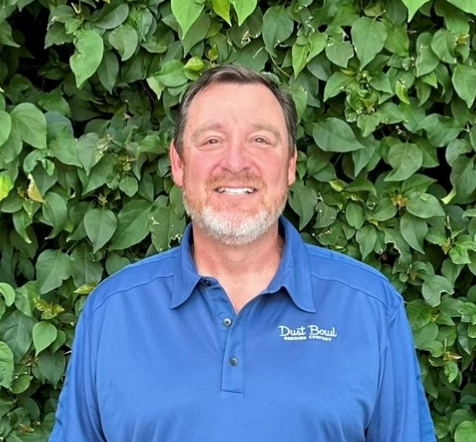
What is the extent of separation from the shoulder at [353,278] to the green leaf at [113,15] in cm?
77

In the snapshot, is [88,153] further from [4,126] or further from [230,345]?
[230,345]

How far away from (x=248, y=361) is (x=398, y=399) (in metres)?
0.36

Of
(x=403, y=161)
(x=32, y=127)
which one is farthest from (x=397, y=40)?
(x=32, y=127)

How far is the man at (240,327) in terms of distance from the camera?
1.74 meters

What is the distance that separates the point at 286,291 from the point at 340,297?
0.43 feet

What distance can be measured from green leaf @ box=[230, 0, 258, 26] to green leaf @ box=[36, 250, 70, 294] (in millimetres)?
802

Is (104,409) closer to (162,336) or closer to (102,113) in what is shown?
(162,336)

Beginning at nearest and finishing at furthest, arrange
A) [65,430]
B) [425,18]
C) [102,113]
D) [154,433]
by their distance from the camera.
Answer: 1. [154,433]
2. [65,430]
3. [425,18]
4. [102,113]

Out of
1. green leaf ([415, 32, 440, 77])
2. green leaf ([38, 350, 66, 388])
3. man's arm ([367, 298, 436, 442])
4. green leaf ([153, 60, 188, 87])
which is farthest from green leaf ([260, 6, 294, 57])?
green leaf ([38, 350, 66, 388])

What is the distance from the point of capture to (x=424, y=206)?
2082 millimetres

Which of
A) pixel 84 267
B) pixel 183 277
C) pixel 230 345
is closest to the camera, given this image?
pixel 230 345

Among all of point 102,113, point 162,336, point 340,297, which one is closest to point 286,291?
point 340,297

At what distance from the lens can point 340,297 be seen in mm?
1855

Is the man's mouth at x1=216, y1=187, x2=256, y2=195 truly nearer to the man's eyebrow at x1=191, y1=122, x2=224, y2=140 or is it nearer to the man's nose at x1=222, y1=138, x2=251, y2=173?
the man's nose at x1=222, y1=138, x2=251, y2=173
